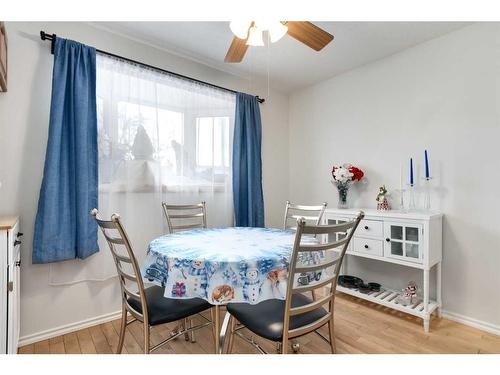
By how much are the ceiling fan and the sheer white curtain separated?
3.16 feet

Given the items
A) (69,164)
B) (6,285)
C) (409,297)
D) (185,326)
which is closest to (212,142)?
(69,164)

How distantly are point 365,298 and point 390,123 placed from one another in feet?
5.36

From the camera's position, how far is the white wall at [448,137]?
2074 millimetres

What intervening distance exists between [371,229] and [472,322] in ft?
3.23

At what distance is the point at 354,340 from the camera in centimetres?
194

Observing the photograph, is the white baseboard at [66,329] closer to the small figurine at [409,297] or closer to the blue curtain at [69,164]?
the blue curtain at [69,164]

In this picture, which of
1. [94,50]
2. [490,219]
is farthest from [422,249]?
[94,50]

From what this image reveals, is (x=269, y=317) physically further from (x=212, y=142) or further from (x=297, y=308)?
(x=212, y=142)

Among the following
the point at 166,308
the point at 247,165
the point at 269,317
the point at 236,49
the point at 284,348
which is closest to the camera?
the point at 284,348

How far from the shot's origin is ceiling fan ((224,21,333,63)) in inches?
60.3

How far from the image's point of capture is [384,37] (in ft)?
7.70

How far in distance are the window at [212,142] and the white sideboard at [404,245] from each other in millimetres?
1329

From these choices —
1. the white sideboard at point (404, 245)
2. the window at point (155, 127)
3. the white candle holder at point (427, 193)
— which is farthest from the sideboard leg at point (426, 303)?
the window at point (155, 127)

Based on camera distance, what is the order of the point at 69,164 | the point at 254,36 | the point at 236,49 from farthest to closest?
the point at 69,164, the point at 236,49, the point at 254,36
